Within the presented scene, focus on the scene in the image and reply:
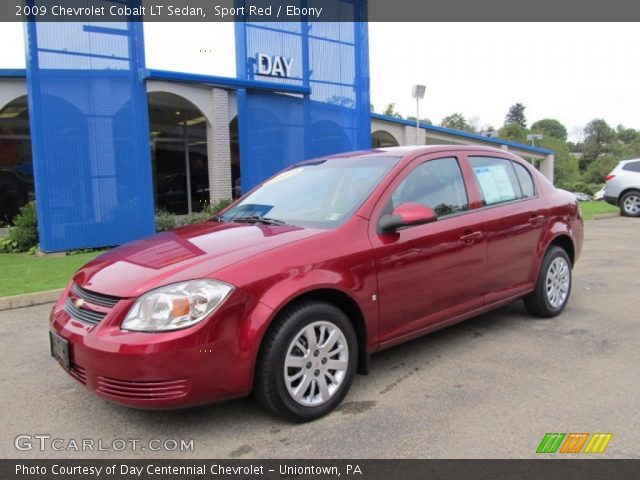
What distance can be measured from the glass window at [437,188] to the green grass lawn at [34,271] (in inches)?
187

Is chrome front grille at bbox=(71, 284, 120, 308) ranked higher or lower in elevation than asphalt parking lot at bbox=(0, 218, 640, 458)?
higher

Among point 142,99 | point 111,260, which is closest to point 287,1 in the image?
point 142,99

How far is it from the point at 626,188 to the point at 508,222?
13.6m

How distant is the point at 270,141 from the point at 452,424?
965 centimetres

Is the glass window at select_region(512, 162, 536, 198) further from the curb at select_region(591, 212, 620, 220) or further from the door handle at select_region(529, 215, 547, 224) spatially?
the curb at select_region(591, 212, 620, 220)

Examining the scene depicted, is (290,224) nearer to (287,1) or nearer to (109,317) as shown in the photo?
(109,317)

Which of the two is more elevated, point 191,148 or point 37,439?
point 191,148

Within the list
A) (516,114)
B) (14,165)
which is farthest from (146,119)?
(516,114)

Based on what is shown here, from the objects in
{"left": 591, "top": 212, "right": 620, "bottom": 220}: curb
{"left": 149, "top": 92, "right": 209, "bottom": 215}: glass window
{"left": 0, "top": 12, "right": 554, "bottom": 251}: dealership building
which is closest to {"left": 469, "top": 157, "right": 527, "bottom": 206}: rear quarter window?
{"left": 0, "top": 12, "right": 554, "bottom": 251}: dealership building

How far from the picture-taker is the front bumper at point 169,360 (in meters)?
2.74

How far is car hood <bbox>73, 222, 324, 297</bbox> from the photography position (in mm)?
2957

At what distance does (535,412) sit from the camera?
127 inches

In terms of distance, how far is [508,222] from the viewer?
452 centimetres

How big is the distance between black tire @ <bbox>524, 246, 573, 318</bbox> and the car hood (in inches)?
101
